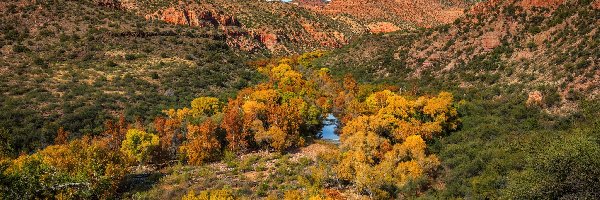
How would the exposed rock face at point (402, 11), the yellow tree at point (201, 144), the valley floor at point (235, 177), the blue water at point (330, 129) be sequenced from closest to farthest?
the valley floor at point (235, 177) → the yellow tree at point (201, 144) → the blue water at point (330, 129) → the exposed rock face at point (402, 11)

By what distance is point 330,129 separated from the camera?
195 ft

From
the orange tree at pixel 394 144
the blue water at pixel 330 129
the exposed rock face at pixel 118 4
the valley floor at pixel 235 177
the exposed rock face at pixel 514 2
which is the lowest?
the blue water at pixel 330 129

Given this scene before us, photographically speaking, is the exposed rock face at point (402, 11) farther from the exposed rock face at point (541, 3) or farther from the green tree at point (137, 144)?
the green tree at point (137, 144)

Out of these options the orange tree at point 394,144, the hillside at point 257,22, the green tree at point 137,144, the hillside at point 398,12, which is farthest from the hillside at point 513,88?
the hillside at point 398,12

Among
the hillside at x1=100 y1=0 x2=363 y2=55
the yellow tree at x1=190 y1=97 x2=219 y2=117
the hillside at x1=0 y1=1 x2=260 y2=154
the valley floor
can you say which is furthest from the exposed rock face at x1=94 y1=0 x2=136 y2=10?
the valley floor

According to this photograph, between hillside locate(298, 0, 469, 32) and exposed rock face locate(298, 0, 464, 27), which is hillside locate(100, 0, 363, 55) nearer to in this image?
hillside locate(298, 0, 469, 32)

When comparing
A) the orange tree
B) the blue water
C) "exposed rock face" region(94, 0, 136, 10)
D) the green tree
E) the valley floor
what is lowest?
the blue water

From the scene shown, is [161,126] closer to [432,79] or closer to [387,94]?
[387,94]

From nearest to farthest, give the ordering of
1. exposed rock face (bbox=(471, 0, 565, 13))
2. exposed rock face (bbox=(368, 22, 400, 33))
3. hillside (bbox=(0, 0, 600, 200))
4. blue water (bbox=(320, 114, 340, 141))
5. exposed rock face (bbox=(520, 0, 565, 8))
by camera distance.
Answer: hillside (bbox=(0, 0, 600, 200)) < blue water (bbox=(320, 114, 340, 141)) < exposed rock face (bbox=(520, 0, 565, 8)) < exposed rock face (bbox=(471, 0, 565, 13)) < exposed rock face (bbox=(368, 22, 400, 33))

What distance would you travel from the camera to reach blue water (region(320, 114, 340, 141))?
5438cm

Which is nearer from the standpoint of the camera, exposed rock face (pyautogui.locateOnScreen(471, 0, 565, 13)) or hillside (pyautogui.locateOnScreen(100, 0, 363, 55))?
exposed rock face (pyautogui.locateOnScreen(471, 0, 565, 13))

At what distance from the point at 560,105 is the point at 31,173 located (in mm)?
41958

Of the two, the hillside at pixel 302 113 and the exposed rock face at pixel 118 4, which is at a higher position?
the exposed rock face at pixel 118 4

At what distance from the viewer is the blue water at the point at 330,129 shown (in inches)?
2141
